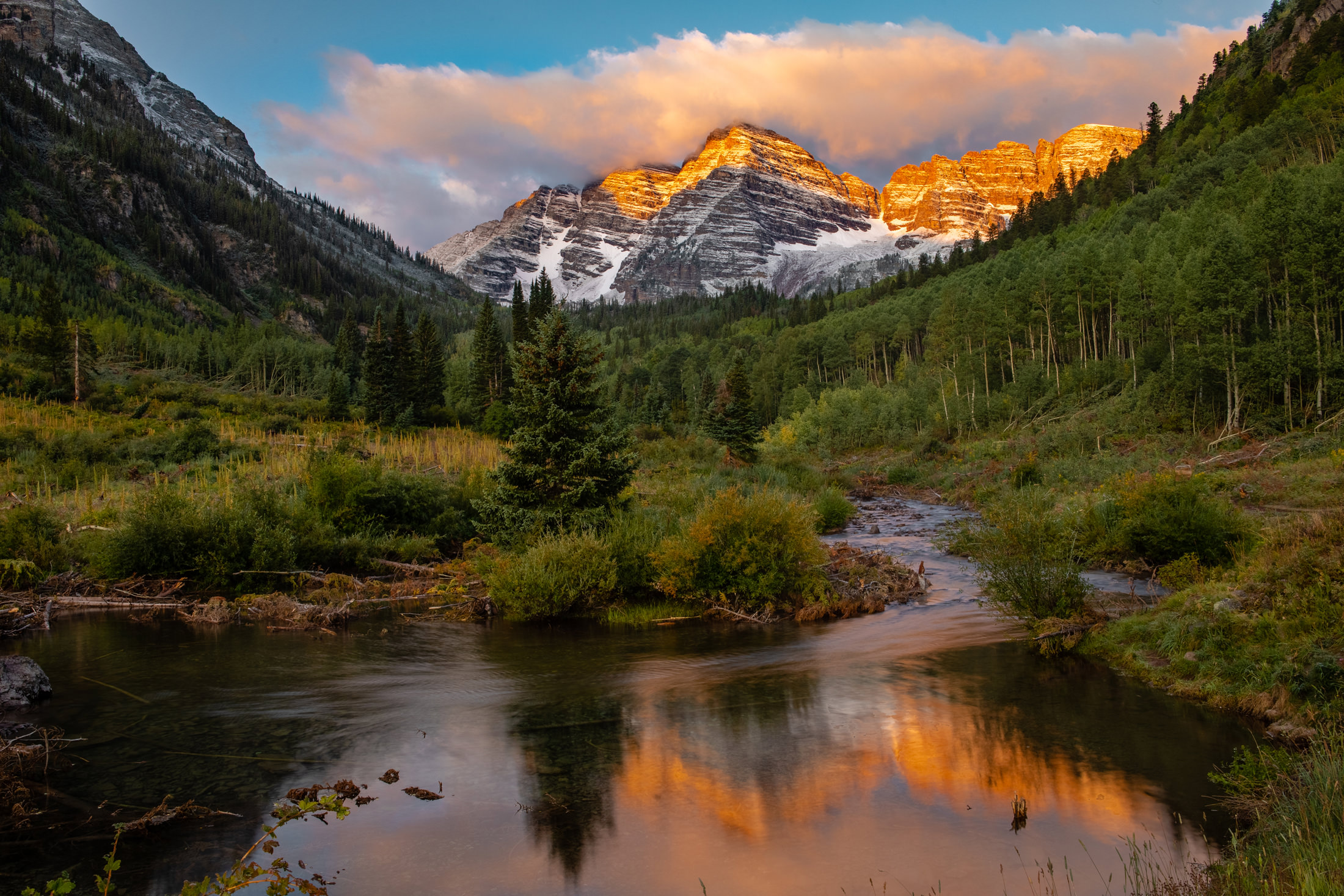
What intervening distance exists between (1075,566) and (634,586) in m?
10.1

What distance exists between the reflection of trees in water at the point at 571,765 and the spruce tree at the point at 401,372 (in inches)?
1883

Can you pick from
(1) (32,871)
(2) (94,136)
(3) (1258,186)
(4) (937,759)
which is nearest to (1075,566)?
(4) (937,759)

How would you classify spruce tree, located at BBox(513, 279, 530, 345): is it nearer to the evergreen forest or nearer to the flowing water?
the evergreen forest

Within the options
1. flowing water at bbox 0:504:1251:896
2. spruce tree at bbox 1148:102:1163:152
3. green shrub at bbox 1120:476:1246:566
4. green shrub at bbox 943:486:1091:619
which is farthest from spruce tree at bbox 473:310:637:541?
spruce tree at bbox 1148:102:1163:152

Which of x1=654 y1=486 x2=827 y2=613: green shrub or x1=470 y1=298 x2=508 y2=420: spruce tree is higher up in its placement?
x1=470 y1=298 x2=508 y2=420: spruce tree

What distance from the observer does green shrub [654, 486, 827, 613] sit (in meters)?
17.7

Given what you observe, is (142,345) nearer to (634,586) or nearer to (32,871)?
(634,586)

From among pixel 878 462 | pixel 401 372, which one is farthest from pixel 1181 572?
pixel 401 372

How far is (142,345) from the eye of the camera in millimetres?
78938

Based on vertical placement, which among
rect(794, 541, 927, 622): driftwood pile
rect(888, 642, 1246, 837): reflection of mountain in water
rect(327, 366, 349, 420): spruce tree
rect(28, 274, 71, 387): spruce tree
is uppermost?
rect(28, 274, 71, 387): spruce tree

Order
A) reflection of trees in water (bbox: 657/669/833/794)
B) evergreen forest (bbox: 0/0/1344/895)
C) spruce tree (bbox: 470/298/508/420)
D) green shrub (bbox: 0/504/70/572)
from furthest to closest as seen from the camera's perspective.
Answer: spruce tree (bbox: 470/298/508/420) → green shrub (bbox: 0/504/70/572) → evergreen forest (bbox: 0/0/1344/895) → reflection of trees in water (bbox: 657/669/833/794)

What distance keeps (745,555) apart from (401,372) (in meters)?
47.3

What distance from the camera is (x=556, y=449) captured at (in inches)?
809

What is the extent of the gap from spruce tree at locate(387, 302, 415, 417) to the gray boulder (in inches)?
1776
